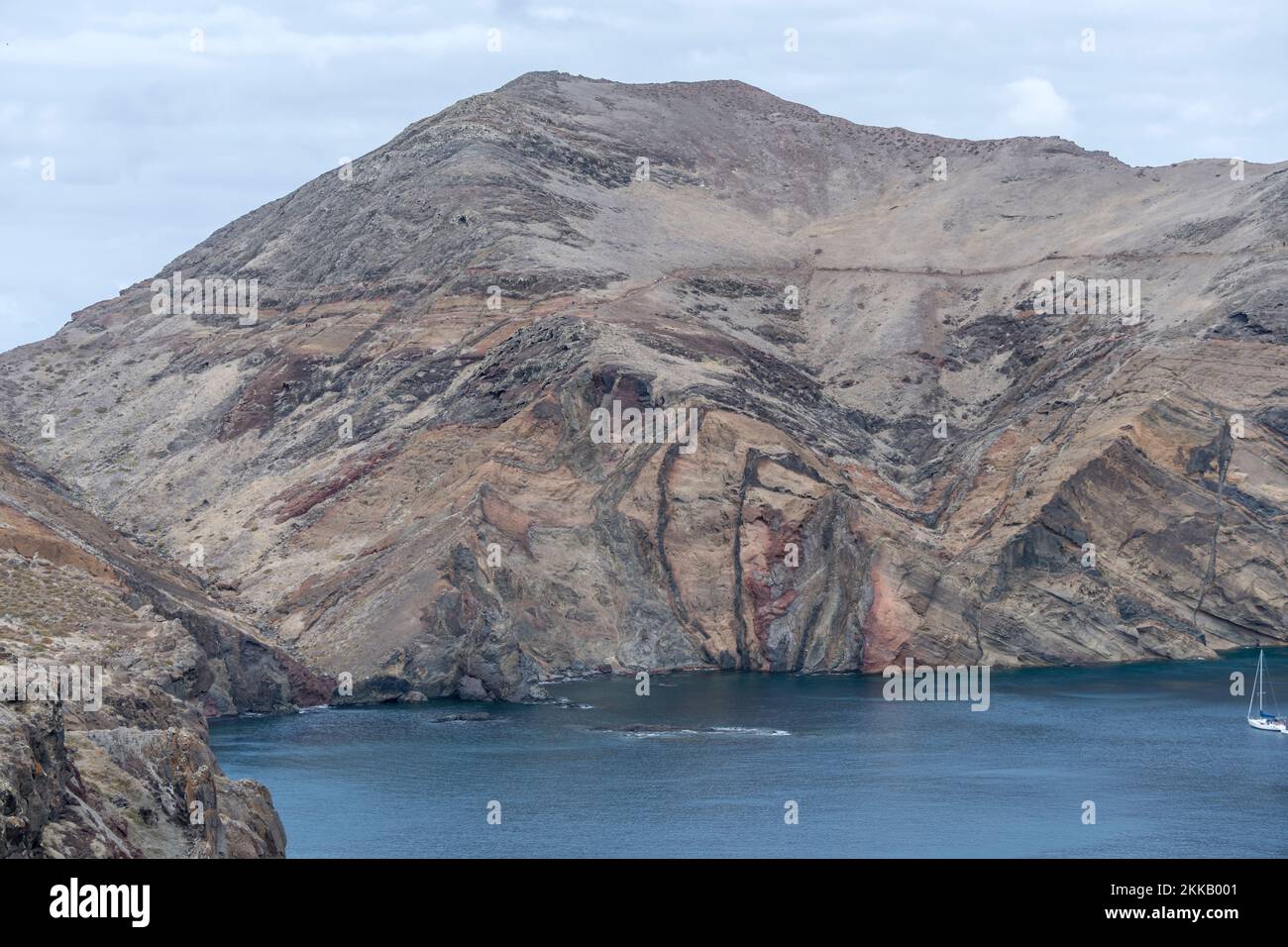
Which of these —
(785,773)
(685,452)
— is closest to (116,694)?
(785,773)

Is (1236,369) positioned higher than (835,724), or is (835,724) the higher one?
(1236,369)

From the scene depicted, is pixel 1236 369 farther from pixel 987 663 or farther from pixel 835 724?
pixel 835 724

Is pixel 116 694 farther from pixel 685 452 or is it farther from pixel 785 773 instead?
pixel 685 452

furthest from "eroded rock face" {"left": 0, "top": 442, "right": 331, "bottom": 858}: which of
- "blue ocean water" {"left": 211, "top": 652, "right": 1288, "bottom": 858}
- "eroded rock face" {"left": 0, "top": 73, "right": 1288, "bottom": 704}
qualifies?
"blue ocean water" {"left": 211, "top": 652, "right": 1288, "bottom": 858}

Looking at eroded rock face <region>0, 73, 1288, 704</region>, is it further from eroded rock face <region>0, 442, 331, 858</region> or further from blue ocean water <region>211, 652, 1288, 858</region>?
blue ocean water <region>211, 652, 1288, 858</region>

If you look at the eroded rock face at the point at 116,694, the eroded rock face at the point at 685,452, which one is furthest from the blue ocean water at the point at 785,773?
the eroded rock face at the point at 685,452

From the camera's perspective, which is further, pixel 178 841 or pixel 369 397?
pixel 369 397
